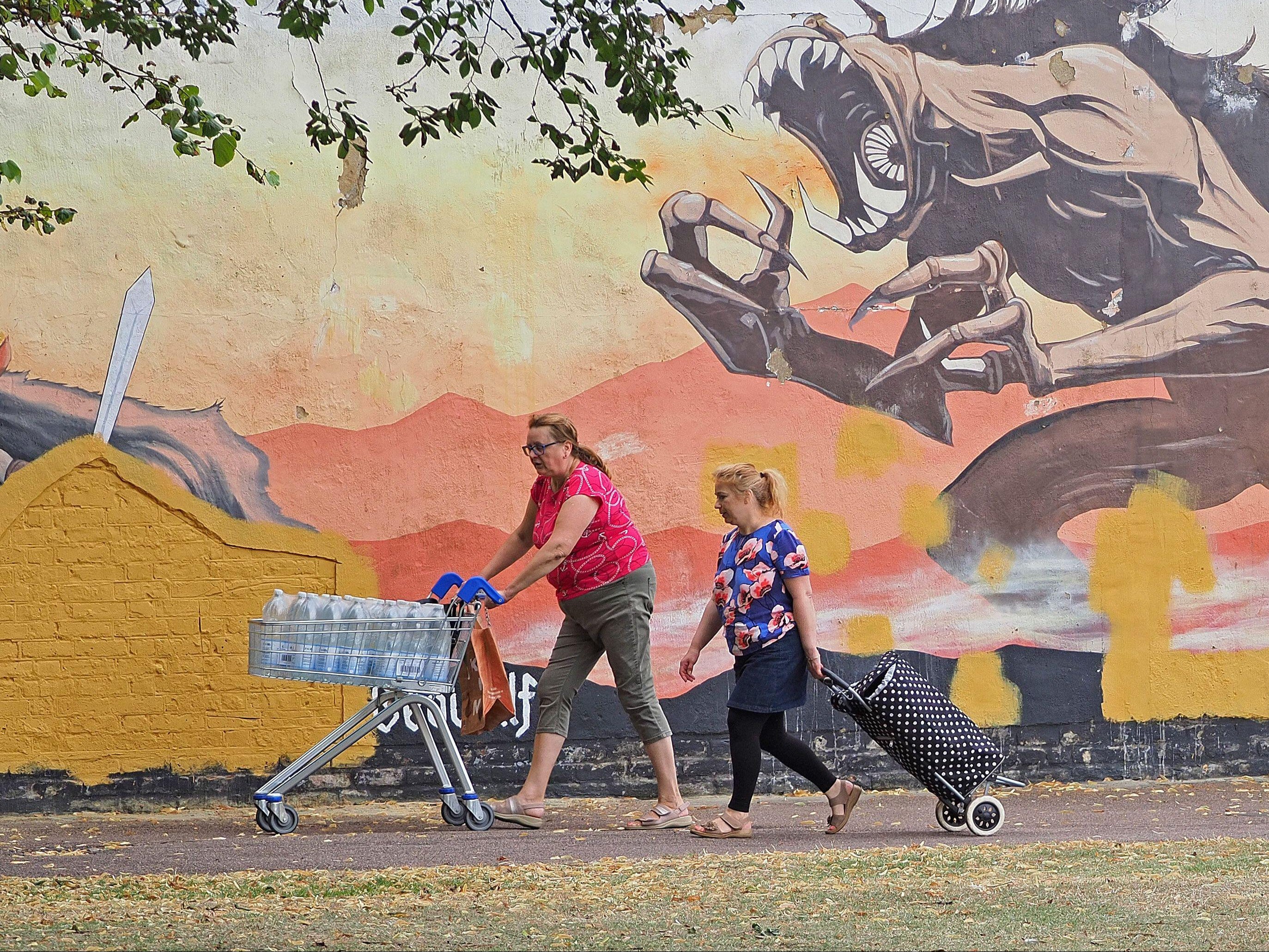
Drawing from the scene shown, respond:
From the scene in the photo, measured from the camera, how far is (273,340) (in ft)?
25.1

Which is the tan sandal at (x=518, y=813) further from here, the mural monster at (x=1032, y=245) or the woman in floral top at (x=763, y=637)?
the mural monster at (x=1032, y=245)

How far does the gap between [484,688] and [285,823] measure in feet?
3.86

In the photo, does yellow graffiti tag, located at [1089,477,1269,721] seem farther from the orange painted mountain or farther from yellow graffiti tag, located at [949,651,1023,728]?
the orange painted mountain

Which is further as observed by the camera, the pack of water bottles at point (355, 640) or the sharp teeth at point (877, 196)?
the sharp teeth at point (877, 196)

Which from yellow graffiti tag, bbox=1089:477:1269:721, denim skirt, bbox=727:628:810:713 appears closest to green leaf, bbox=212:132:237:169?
denim skirt, bbox=727:628:810:713

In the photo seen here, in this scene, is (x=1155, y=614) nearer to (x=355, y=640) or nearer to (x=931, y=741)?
(x=931, y=741)

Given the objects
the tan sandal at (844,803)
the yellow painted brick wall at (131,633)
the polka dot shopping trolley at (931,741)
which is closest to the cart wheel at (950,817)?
the polka dot shopping trolley at (931,741)

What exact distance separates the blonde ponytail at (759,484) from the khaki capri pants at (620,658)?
64 cm

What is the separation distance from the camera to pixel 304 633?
6.29 meters

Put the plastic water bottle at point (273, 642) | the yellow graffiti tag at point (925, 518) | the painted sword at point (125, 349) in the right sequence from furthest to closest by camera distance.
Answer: the yellow graffiti tag at point (925, 518)
the painted sword at point (125, 349)
the plastic water bottle at point (273, 642)

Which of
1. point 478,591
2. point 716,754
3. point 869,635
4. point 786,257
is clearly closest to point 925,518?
point 869,635

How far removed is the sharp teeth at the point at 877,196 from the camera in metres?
8.17

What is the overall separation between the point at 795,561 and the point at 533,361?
2195mm

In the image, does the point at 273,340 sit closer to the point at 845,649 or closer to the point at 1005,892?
the point at 845,649
